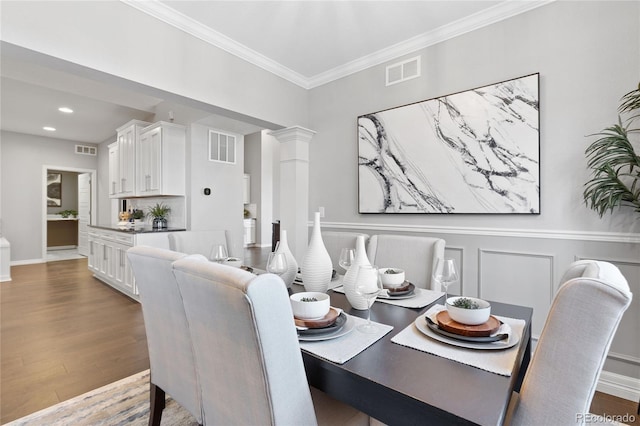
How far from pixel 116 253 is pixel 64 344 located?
1.74m

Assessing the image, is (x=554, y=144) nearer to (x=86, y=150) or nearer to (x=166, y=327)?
(x=166, y=327)

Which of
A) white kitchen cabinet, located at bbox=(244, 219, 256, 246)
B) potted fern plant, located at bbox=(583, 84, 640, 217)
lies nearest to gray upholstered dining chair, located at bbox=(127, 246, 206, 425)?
potted fern plant, located at bbox=(583, 84, 640, 217)

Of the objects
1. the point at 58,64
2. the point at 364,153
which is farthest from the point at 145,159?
the point at 364,153

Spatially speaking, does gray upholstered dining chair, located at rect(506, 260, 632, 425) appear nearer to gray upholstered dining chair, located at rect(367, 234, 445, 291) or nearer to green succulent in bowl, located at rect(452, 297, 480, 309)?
green succulent in bowl, located at rect(452, 297, 480, 309)

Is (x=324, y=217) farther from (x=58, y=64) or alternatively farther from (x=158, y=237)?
(x=58, y=64)

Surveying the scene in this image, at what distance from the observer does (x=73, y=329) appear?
9.63 feet


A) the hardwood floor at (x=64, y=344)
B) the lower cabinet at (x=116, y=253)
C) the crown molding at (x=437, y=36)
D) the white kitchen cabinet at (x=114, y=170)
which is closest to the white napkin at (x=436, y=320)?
the hardwood floor at (x=64, y=344)

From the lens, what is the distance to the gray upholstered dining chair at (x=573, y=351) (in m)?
0.63

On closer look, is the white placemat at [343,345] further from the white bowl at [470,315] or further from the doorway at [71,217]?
the doorway at [71,217]

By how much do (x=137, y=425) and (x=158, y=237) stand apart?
100 inches

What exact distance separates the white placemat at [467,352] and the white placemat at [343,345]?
0.08 m

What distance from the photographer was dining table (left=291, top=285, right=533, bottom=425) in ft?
2.27

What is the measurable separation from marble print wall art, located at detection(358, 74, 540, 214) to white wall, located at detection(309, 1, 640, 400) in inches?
3.1

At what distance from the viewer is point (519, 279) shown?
85.4 inches
